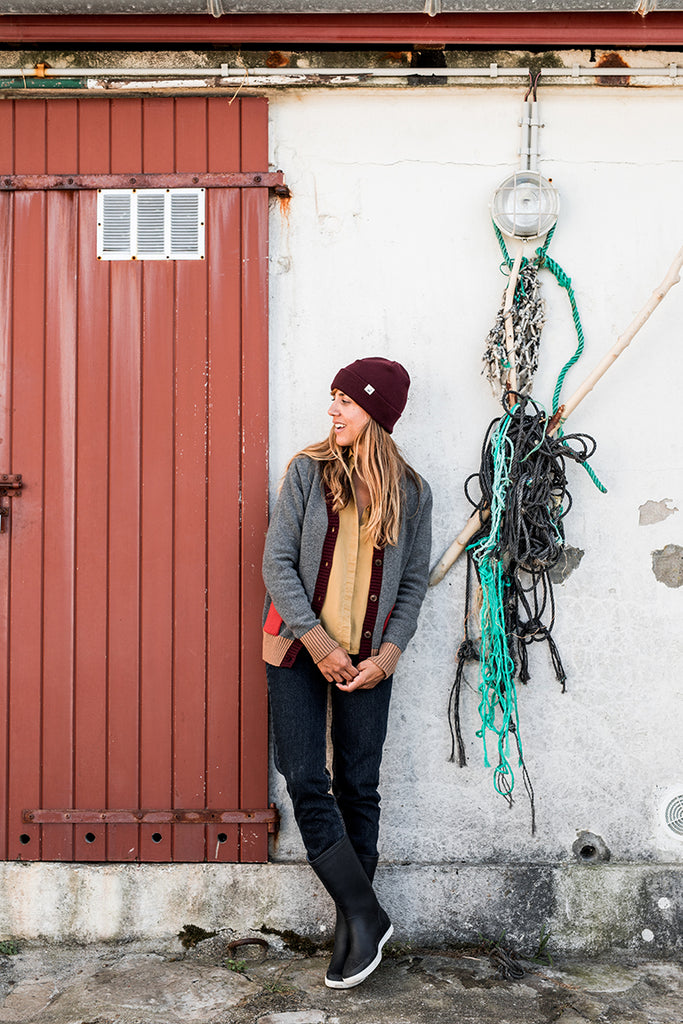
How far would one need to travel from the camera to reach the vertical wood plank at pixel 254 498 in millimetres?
3299

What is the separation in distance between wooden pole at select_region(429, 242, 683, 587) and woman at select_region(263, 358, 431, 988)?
1.05 ft

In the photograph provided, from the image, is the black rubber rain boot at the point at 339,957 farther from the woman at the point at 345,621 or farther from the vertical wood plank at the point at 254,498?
the vertical wood plank at the point at 254,498

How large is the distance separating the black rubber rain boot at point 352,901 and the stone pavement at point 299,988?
0.09 m

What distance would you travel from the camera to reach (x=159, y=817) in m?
3.26

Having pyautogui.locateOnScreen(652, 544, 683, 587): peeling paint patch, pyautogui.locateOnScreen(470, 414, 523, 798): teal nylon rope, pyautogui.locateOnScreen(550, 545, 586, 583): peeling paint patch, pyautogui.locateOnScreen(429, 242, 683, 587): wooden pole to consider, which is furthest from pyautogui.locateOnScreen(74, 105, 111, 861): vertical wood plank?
pyautogui.locateOnScreen(652, 544, 683, 587): peeling paint patch

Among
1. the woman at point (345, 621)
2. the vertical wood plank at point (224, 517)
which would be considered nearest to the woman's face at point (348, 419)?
the woman at point (345, 621)

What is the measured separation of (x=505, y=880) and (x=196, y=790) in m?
1.19

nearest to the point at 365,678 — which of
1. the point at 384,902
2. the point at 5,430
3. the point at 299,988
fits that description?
the point at 384,902

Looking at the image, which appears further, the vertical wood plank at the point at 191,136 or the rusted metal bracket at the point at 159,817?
the vertical wood plank at the point at 191,136

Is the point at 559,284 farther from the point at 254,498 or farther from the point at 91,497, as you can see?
the point at 91,497

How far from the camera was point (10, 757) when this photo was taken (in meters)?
3.32

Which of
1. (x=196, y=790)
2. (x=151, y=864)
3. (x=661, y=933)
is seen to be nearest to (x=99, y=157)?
(x=196, y=790)

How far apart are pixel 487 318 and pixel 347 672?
1.47 meters

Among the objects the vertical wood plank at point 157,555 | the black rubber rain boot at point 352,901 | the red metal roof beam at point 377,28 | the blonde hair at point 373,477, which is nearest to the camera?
the black rubber rain boot at point 352,901
